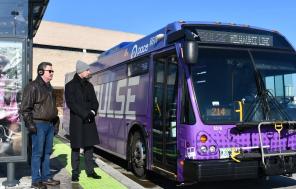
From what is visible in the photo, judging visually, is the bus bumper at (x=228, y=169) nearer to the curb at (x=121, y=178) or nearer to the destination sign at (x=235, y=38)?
Answer: the curb at (x=121, y=178)

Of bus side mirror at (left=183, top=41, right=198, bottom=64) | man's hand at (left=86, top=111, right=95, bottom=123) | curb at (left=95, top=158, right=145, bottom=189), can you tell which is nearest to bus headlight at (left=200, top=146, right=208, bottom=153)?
bus side mirror at (left=183, top=41, right=198, bottom=64)

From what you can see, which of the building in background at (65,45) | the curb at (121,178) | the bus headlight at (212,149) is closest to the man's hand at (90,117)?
the curb at (121,178)

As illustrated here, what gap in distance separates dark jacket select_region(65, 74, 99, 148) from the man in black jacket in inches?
22.6

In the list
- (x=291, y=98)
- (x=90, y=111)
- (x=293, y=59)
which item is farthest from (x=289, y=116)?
(x=90, y=111)

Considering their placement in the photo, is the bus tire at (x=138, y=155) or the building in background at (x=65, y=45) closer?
the bus tire at (x=138, y=155)

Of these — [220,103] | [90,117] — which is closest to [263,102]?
[220,103]

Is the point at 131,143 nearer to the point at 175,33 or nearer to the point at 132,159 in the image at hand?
the point at 132,159

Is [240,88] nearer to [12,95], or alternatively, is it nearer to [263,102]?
[263,102]

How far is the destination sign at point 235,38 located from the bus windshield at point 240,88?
20 cm

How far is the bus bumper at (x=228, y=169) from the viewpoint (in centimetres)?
671

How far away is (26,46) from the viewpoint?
23.5 ft

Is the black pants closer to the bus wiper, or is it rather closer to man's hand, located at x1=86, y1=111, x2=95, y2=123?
man's hand, located at x1=86, y1=111, x2=95, y2=123

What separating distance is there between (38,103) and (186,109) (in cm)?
230

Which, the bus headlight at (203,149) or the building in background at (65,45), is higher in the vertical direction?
the building in background at (65,45)
